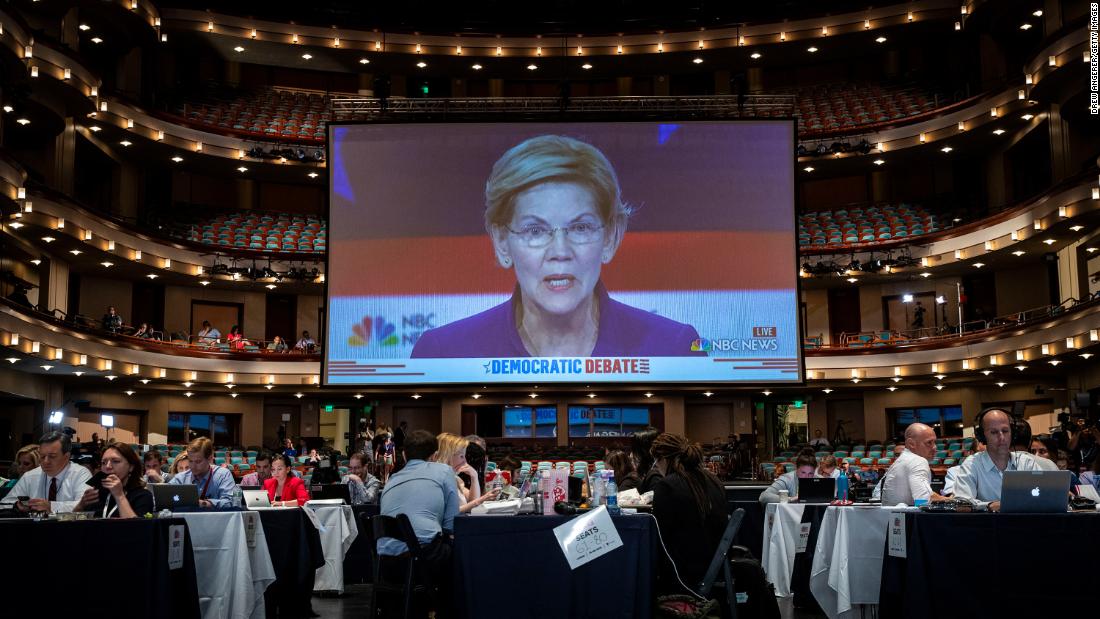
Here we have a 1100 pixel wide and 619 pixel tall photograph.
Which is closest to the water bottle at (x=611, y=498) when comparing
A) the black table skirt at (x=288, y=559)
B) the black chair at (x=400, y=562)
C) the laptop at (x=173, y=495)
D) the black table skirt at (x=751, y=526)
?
the black chair at (x=400, y=562)

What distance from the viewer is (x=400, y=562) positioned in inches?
264

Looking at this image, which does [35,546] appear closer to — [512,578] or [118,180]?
A: [512,578]

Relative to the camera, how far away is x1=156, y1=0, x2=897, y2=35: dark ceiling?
1305 inches

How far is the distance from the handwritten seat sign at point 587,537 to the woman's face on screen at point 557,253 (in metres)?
13.9

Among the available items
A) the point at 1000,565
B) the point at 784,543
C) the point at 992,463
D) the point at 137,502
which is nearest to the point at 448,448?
the point at 137,502

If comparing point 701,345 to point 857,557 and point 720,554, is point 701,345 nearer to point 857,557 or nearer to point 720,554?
point 857,557

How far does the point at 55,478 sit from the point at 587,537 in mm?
4478

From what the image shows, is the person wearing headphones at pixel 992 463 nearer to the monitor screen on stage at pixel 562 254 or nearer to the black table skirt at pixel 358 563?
the black table skirt at pixel 358 563

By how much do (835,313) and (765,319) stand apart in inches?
539

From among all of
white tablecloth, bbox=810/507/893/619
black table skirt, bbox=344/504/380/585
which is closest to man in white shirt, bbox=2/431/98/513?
black table skirt, bbox=344/504/380/585

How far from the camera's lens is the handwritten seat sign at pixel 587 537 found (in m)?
5.94

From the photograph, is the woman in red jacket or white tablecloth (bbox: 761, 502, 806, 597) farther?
the woman in red jacket

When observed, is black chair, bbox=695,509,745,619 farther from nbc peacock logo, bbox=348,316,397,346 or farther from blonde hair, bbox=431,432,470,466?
nbc peacock logo, bbox=348,316,397,346

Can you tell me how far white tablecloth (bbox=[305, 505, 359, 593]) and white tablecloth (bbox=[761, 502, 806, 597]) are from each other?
427 cm
